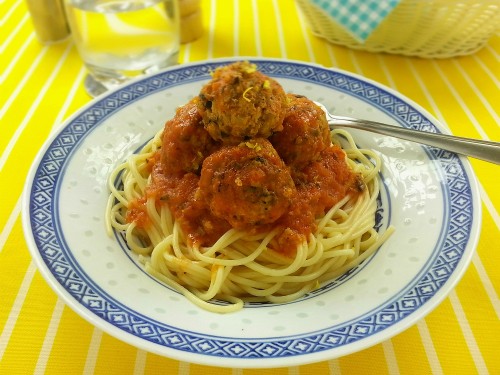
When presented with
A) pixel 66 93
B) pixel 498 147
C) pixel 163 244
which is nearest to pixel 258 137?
pixel 163 244

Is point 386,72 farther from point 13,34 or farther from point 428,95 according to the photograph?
point 13,34

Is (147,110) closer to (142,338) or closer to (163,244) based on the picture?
(163,244)

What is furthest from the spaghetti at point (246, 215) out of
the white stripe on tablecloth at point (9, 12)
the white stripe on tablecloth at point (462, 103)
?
the white stripe on tablecloth at point (9, 12)

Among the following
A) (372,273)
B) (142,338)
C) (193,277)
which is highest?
(142,338)

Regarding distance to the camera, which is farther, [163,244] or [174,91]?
[174,91]

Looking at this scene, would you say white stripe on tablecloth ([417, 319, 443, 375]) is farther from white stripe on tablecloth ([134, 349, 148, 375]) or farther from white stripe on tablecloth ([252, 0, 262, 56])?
white stripe on tablecloth ([252, 0, 262, 56])

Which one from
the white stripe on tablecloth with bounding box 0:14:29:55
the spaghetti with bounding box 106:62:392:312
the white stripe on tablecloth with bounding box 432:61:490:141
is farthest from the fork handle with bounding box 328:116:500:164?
the white stripe on tablecloth with bounding box 0:14:29:55

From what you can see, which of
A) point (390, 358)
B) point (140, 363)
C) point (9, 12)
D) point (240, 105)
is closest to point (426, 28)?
point (240, 105)
